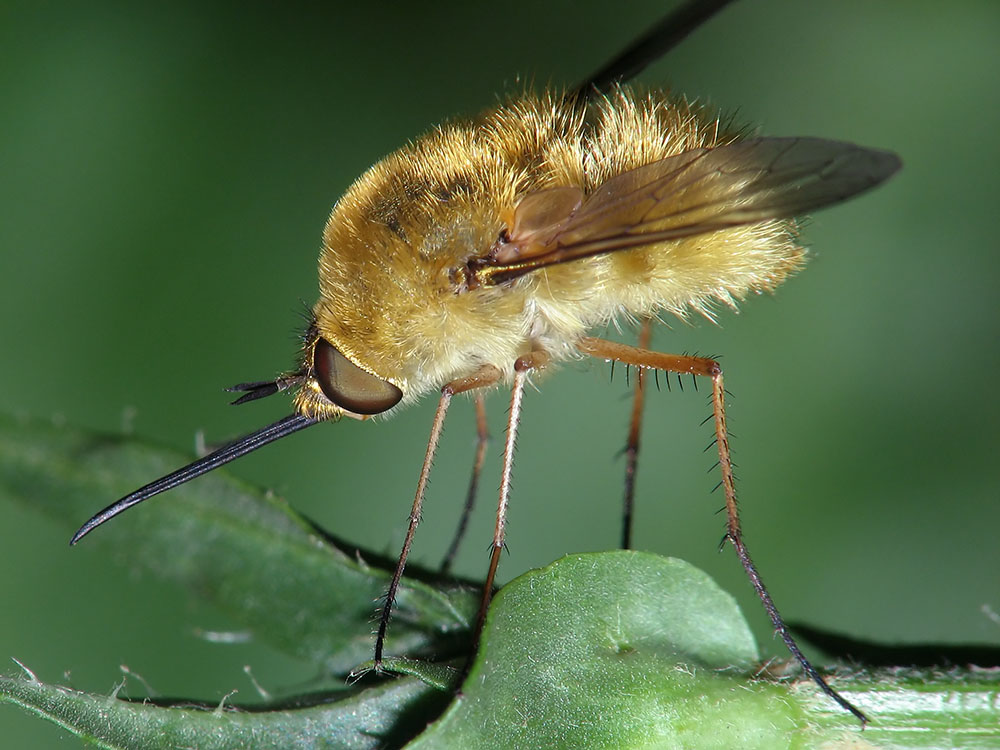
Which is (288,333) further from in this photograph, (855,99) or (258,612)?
(855,99)

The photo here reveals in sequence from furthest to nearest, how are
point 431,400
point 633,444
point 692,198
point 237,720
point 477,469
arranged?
point 431,400 → point 477,469 → point 633,444 → point 692,198 → point 237,720

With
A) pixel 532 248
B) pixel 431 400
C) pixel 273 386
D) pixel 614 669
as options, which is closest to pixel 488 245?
pixel 532 248

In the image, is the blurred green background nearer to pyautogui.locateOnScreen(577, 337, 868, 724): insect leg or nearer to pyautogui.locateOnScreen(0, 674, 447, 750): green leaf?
pyautogui.locateOnScreen(577, 337, 868, 724): insect leg

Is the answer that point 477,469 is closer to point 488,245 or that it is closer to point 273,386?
point 273,386

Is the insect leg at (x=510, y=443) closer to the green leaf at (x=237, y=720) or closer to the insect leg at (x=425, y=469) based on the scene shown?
the insect leg at (x=425, y=469)

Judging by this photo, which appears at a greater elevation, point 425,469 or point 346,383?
point 346,383

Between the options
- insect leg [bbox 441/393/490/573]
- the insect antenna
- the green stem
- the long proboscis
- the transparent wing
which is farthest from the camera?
insect leg [bbox 441/393/490/573]

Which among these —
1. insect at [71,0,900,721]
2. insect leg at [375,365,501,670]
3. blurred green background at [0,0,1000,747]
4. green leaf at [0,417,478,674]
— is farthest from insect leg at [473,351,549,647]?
blurred green background at [0,0,1000,747]

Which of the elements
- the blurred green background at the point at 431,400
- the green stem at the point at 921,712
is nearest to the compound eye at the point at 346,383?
the blurred green background at the point at 431,400
